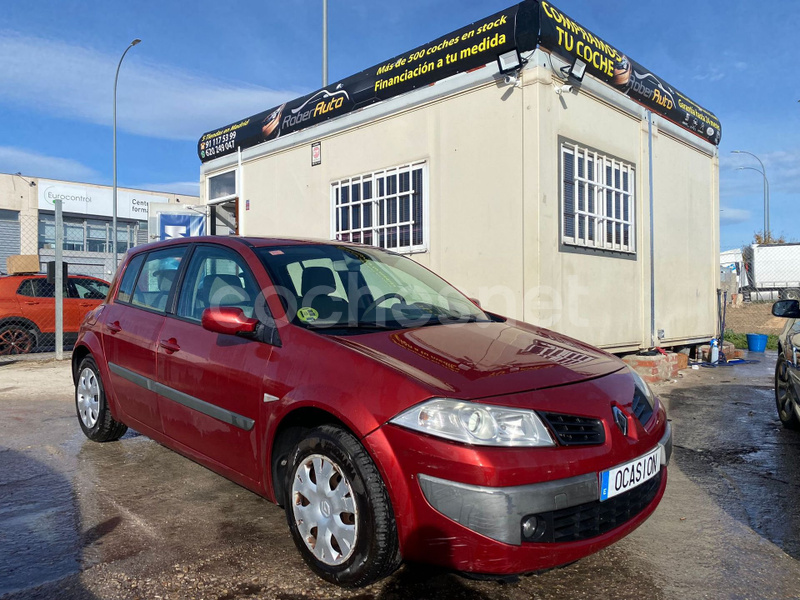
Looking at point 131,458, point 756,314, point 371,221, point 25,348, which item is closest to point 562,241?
point 371,221

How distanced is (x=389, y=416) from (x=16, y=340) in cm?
1011

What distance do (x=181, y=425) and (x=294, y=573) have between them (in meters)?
1.17

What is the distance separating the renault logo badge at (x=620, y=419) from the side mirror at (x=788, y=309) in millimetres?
2759

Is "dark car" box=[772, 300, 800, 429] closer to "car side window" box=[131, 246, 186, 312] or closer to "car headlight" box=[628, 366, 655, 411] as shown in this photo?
"car headlight" box=[628, 366, 655, 411]

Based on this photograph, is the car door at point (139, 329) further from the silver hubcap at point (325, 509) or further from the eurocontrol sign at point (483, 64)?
the eurocontrol sign at point (483, 64)

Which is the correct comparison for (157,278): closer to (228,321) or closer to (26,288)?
(228,321)

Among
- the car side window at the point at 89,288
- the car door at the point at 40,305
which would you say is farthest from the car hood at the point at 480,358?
the car side window at the point at 89,288

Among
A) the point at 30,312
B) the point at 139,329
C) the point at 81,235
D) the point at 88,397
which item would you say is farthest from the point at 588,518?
the point at 81,235

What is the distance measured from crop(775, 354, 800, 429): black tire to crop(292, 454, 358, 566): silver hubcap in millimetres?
4219

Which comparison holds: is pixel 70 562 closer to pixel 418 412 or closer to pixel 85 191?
pixel 418 412

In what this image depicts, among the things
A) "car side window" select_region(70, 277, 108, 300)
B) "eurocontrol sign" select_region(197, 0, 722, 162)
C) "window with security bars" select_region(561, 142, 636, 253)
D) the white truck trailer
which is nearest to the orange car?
"car side window" select_region(70, 277, 108, 300)

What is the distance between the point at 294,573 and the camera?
2.68 metres

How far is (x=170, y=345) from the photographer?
354 cm

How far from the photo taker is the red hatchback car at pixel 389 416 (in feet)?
7.36
